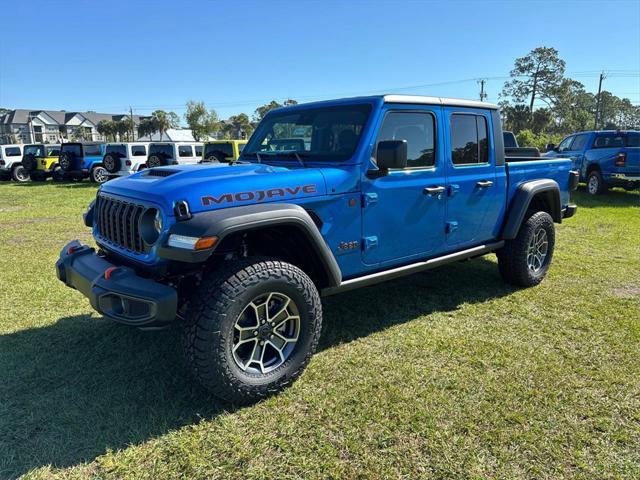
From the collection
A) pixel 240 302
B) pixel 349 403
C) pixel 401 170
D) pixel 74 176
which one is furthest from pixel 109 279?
pixel 74 176

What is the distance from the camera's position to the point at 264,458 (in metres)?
2.44

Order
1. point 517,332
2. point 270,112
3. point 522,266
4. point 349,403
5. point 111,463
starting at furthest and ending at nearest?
point 522,266 → point 270,112 → point 517,332 → point 349,403 → point 111,463

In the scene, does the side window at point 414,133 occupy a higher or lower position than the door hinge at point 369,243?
higher

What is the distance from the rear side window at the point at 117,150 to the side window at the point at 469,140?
16535 mm

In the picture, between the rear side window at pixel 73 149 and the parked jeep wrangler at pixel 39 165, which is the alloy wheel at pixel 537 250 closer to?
the rear side window at pixel 73 149

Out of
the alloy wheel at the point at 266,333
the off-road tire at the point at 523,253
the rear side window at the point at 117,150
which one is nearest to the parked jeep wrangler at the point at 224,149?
the rear side window at the point at 117,150

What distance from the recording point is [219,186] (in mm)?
2785

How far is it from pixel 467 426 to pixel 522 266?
2.63 metres

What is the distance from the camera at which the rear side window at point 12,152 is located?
2139cm

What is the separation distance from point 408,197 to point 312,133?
0.93m

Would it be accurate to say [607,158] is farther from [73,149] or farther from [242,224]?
A: [73,149]

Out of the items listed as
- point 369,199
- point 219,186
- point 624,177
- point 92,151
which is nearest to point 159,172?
point 219,186

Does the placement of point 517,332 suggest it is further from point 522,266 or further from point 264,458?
point 264,458

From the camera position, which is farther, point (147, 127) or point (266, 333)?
point (147, 127)
